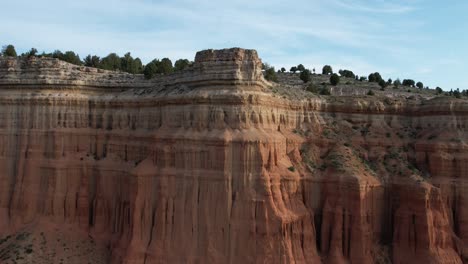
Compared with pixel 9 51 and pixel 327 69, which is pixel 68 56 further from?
pixel 327 69

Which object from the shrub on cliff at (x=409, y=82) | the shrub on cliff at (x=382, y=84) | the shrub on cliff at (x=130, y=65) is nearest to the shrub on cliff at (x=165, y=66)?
the shrub on cliff at (x=130, y=65)

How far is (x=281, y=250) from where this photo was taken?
28188 millimetres

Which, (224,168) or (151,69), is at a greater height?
(151,69)

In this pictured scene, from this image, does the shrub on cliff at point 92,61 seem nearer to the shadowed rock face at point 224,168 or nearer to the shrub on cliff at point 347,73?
the shadowed rock face at point 224,168

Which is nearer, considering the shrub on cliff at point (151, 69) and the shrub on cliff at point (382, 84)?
the shrub on cliff at point (151, 69)

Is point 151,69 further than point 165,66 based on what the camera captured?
No

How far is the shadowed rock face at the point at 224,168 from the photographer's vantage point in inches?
1129

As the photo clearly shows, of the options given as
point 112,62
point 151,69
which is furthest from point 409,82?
point 112,62

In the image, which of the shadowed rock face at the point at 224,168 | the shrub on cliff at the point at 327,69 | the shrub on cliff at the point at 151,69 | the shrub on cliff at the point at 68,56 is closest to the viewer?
the shadowed rock face at the point at 224,168

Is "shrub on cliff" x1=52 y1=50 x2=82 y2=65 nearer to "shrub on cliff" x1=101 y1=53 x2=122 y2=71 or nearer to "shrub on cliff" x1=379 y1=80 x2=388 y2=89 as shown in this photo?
"shrub on cliff" x1=101 y1=53 x2=122 y2=71

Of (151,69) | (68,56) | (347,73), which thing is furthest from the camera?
(347,73)

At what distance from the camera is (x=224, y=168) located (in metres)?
28.5

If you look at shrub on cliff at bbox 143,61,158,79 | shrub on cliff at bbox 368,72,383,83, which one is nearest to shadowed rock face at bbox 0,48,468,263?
shrub on cliff at bbox 143,61,158,79

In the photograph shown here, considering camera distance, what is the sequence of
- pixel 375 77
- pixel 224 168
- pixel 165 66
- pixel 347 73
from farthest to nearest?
1. pixel 347 73
2. pixel 375 77
3. pixel 165 66
4. pixel 224 168
